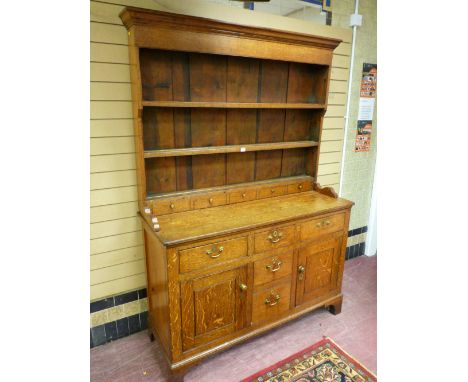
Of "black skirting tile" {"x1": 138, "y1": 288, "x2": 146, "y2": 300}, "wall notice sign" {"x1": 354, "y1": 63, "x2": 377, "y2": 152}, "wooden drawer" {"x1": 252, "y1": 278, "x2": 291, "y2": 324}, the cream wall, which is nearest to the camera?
"wooden drawer" {"x1": 252, "y1": 278, "x2": 291, "y2": 324}

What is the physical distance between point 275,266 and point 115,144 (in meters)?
1.32

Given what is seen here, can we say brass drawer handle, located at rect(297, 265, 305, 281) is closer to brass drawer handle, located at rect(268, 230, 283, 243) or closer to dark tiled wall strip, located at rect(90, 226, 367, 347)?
brass drawer handle, located at rect(268, 230, 283, 243)

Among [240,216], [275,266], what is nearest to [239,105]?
[240,216]

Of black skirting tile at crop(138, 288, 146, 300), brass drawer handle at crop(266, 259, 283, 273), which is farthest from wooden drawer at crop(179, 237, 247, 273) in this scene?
black skirting tile at crop(138, 288, 146, 300)

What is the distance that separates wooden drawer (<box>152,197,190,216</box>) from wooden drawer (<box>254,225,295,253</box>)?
53cm

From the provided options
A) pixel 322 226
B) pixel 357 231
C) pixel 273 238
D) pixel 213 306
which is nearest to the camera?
pixel 213 306

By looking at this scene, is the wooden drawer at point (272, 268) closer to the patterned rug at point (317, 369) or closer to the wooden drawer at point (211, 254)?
the wooden drawer at point (211, 254)

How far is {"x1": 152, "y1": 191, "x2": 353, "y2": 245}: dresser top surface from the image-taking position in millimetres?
1806

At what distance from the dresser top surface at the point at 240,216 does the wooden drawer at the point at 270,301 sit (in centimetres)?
49

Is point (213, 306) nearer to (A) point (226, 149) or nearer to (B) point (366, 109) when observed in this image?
(A) point (226, 149)

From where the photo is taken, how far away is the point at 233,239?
1900 mm

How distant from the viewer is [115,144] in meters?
2.01

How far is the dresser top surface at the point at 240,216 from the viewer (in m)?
1.81
